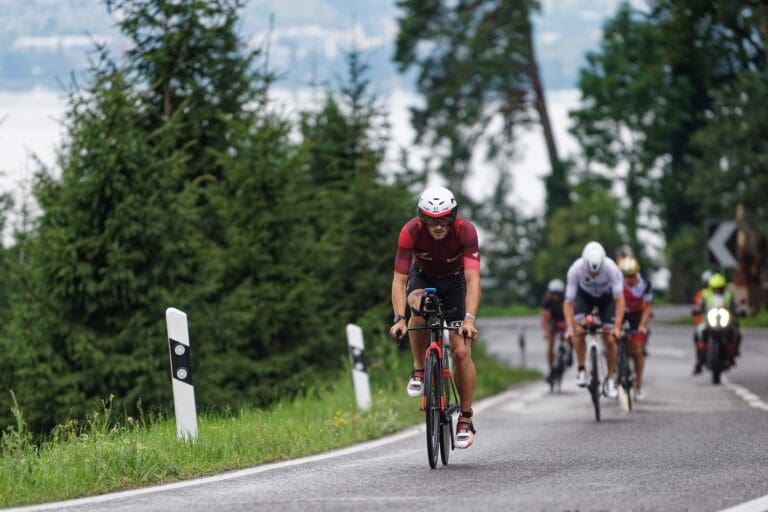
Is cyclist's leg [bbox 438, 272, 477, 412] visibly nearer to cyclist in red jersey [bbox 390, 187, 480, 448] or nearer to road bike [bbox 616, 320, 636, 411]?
cyclist in red jersey [bbox 390, 187, 480, 448]

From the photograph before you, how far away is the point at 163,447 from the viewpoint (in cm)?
1030

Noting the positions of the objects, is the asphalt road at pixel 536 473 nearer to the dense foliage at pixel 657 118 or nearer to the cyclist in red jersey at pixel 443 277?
the cyclist in red jersey at pixel 443 277

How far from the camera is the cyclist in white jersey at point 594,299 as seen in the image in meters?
15.7

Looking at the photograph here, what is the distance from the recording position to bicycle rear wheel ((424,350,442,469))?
9.73 metres

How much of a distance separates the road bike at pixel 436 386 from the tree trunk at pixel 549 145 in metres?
47.2

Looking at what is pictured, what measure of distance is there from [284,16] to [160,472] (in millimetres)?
13386

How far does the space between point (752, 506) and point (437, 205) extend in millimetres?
3080

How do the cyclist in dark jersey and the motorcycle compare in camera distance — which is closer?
A: the motorcycle

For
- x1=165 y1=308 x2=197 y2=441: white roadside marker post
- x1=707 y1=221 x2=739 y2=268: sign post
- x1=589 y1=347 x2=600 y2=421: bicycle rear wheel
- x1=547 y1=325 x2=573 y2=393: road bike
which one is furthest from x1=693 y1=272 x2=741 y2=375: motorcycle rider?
x1=165 y1=308 x2=197 y2=441: white roadside marker post

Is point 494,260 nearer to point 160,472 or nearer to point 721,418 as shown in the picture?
point 721,418

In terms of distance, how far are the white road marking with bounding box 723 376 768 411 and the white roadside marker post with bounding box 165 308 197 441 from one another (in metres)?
7.55

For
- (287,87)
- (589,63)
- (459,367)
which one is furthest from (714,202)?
(459,367)

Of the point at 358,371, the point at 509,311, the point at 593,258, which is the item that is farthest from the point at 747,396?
the point at 509,311

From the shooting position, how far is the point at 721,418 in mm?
14836
